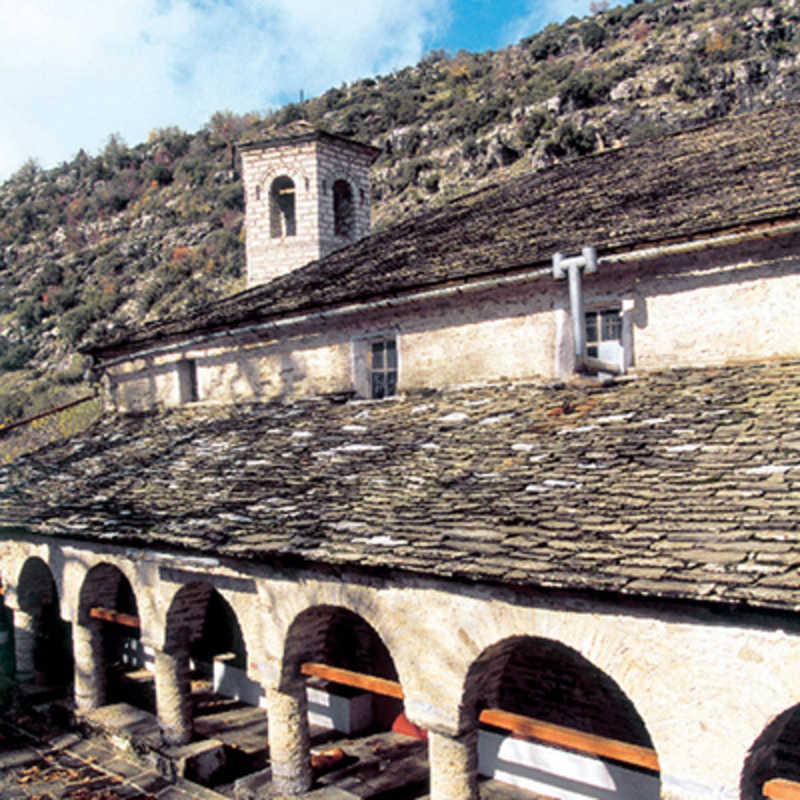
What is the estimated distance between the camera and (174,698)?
8.95 m

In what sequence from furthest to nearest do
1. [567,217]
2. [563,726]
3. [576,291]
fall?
[567,217]
[576,291]
[563,726]

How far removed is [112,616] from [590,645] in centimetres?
656

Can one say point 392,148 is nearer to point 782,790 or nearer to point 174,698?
point 174,698

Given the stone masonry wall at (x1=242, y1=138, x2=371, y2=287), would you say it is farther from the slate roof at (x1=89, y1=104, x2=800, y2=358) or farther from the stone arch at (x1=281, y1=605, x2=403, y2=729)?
the stone arch at (x1=281, y1=605, x2=403, y2=729)

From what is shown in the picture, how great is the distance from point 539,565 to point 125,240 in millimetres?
56745

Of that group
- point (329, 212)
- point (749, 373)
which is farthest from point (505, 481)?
point (329, 212)

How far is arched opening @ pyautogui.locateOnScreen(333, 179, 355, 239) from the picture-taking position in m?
16.5

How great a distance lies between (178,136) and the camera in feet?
217

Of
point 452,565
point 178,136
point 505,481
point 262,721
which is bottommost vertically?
point 262,721

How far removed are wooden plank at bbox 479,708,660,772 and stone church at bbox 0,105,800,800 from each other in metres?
0.02

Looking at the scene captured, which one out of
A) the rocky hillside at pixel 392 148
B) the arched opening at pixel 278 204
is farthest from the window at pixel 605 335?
the rocky hillside at pixel 392 148

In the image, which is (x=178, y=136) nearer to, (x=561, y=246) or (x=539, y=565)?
(x=561, y=246)

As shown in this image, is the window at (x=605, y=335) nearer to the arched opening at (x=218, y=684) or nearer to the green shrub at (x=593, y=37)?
the arched opening at (x=218, y=684)

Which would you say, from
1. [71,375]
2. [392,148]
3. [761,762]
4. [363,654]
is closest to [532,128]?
[392,148]
